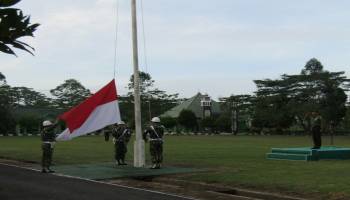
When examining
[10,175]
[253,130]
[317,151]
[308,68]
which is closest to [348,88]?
[308,68]

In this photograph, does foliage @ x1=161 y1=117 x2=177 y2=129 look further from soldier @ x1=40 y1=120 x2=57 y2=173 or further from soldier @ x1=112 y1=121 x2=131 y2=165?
soldier @ x1=40 y1=120 x2=57 y2=173

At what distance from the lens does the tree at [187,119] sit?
106875mm

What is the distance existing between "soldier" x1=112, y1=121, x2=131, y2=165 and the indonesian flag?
4.65ft

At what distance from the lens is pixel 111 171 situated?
20078 mm

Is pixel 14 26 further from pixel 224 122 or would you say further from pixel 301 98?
pixel 224 122

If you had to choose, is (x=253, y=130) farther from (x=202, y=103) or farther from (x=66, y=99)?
(x=66, y=99)

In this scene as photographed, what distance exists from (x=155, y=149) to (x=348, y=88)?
240 feet

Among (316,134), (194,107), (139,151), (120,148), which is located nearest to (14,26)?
(139,151)

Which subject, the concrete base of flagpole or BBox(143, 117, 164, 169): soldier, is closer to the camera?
BBox(143, 117, 164, 169): soldier

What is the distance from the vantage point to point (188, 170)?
19.6m

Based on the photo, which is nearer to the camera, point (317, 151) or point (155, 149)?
point (155, 149)

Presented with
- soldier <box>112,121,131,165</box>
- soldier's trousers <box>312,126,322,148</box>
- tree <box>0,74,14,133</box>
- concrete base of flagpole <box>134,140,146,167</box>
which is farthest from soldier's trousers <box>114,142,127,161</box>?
tree <box>0,74,14,133</box>

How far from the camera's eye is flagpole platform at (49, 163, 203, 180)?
1855 cm

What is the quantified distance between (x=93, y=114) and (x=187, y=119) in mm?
86988
